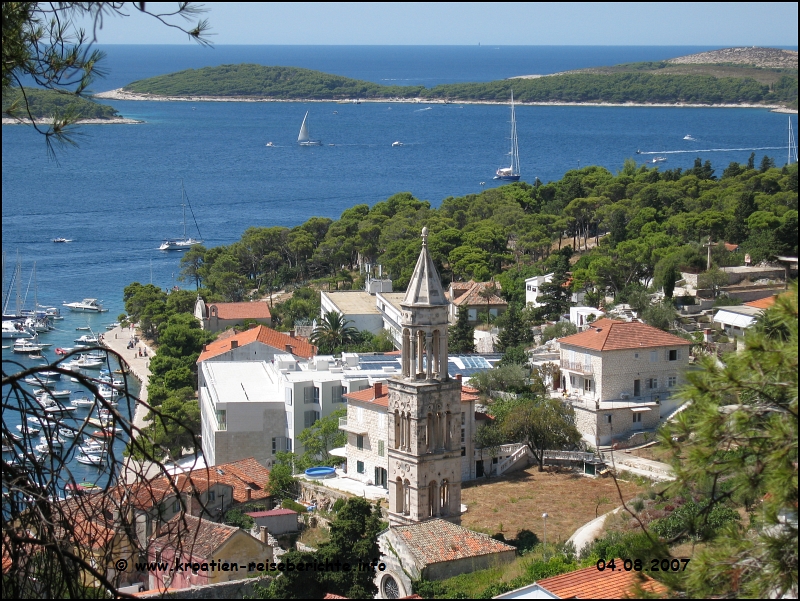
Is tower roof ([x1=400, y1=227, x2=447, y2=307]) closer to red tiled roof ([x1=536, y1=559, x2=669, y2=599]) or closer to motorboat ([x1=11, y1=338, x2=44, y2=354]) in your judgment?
red tiled roof ([x1=536, y1=559, x2=669, y2=599])

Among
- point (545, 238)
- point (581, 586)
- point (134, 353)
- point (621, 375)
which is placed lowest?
point (134, 353)

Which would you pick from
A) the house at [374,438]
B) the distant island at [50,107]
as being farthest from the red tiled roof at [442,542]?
the distant island at [50,107]

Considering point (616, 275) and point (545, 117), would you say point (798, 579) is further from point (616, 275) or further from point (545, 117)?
point (545, 117)

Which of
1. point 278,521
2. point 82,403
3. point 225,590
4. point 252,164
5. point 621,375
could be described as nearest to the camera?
point 225,590

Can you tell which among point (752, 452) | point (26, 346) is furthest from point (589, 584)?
point (26, 346)

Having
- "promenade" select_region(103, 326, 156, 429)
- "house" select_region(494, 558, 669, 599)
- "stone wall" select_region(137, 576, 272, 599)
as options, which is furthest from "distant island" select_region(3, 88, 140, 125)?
"promenade" select_region(103, 326, 156, 429)

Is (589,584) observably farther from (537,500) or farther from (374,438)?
(374,438)

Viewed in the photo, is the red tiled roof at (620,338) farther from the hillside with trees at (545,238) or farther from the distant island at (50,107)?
the distant island at (50,107)

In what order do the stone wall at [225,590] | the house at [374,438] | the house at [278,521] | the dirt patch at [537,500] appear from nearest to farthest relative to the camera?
the stone wall at [225,590]
the house at [278,521]
the dirt patch at [537,500]
the house at [374,438]
